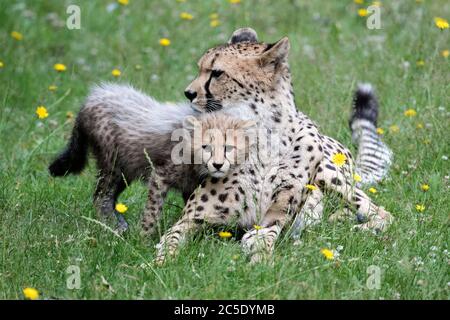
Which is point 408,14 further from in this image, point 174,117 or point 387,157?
point 174,117

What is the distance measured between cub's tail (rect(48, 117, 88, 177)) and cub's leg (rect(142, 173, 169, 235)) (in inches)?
29.2

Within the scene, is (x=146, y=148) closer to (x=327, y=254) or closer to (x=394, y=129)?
(x=327, y=254)

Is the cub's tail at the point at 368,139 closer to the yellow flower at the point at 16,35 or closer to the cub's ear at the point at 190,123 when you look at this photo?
the cub's ear at the point at 190,123

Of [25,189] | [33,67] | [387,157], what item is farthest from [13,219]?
[33,67]

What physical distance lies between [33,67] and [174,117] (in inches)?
115

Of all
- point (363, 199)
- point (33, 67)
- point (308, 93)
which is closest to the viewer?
point (363, 199)

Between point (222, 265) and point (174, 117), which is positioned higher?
point (174, 117)

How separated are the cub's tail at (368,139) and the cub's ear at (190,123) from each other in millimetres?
1388

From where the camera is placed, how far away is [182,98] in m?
6.95

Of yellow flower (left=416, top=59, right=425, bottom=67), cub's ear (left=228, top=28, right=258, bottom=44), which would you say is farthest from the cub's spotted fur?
yellow flower (left=416, top=59, right=425, bottom=67)

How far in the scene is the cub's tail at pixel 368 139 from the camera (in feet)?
18.6

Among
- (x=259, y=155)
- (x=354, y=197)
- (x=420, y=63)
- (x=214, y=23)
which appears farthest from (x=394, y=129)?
(x=214, y=23)

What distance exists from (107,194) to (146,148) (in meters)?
0.39

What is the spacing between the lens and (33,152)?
579 centimetres
